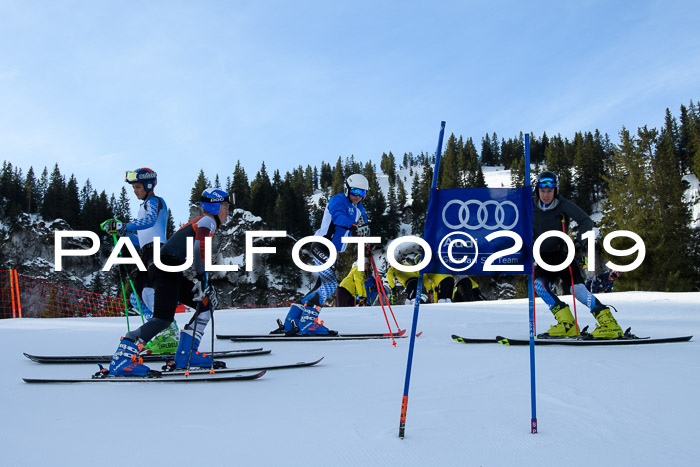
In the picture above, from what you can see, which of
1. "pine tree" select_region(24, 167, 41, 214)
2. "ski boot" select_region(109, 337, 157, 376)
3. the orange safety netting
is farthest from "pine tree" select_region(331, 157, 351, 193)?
"ski boot" select_region(109, 337, 157, 376)

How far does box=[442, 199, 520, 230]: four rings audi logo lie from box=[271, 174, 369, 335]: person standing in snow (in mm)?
3933

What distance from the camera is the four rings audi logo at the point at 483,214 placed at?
10.5 feet

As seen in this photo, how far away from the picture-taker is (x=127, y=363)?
452 cm

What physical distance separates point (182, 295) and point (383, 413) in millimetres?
2627

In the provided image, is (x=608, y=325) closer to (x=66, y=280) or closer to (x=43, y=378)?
(x=43, y=378)

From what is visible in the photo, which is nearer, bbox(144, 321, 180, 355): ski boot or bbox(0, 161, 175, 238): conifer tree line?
bbox(144, 321, 180, 355): ski boot

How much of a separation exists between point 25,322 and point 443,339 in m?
8.68

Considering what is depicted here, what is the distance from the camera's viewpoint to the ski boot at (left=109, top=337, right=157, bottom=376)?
177 inches

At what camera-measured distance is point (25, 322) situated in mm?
10406

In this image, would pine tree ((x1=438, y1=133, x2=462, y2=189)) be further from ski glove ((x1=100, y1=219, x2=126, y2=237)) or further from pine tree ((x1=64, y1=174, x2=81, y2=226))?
ski glove ((x1=100, y1=219, x2=126, y2=237))

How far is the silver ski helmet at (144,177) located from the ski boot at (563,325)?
5.34 meters

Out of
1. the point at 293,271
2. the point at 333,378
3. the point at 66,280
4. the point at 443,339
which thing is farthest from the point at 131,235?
the point at 66,280

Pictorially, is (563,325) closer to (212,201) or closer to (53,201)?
(212,201)

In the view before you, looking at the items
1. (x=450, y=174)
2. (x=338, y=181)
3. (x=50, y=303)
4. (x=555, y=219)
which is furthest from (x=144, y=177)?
(x=338, y=181)
